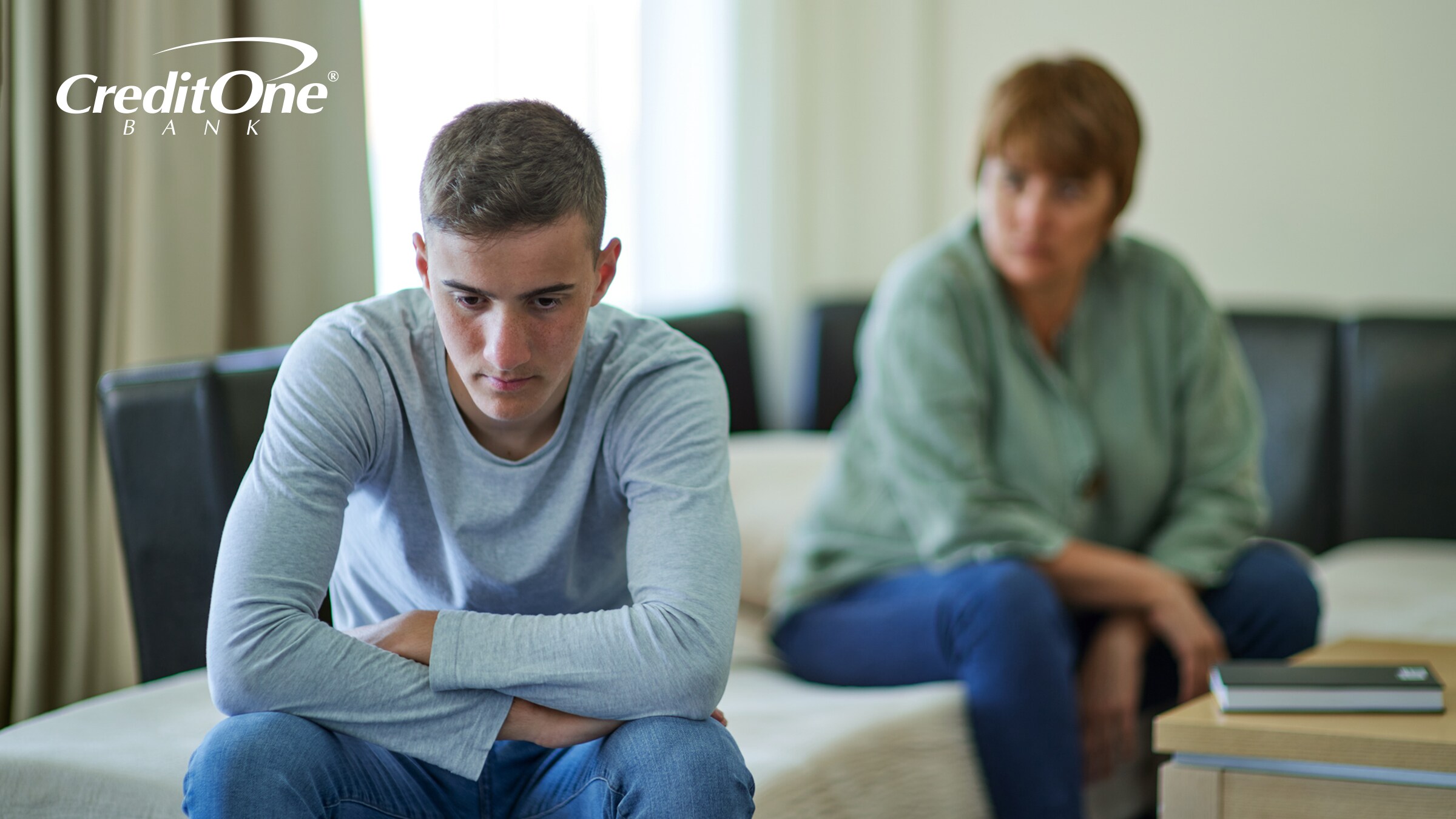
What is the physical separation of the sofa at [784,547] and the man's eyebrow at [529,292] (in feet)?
0.96

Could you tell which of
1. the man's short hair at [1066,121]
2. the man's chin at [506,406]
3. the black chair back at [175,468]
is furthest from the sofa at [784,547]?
the man's short hair at [1066,121]

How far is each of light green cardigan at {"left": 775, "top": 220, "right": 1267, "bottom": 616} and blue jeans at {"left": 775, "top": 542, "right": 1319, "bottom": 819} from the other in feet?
0.17

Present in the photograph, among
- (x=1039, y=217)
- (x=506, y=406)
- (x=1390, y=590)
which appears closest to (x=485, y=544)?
(x=506, y=406)

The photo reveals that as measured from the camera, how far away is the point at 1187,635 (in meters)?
1.70

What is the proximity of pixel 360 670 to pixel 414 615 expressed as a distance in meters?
0.07

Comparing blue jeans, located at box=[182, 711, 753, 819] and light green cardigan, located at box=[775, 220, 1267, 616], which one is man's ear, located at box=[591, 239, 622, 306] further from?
light green cardigan, located at box=[775, 220, 1267, 616]

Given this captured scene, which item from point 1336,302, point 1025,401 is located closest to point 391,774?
point 1025,401

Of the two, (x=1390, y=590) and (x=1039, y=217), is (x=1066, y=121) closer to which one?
(x=1039, y=217)

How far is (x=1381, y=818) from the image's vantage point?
1209mm

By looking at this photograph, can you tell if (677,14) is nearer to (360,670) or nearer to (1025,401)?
(1025,401)

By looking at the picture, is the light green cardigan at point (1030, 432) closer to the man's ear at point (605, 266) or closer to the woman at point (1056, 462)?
the woman at point (1056, 462)

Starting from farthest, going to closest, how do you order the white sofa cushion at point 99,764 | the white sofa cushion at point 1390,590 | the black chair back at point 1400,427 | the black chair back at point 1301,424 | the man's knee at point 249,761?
1. the black chair back at point 1301,424
2. the black chair back at point 1400,427
3. the white sofa cushion at point 1390,590
4. the white sofa cushion at point 99,764
5. the man's knee at point 249,761

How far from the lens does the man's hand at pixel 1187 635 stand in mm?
1698

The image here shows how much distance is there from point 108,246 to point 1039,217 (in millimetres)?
1157
